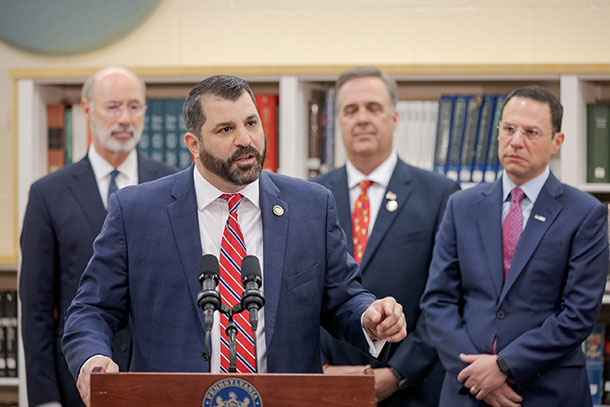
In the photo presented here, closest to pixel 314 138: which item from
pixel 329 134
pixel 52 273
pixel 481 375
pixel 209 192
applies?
pixel 329 134

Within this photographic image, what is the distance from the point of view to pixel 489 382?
270 cm

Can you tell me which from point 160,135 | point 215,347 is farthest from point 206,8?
point 215,347

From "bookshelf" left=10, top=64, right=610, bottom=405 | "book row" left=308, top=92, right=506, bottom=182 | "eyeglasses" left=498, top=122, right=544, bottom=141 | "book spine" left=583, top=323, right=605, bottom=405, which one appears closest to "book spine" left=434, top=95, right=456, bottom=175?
"book row" left=308, top=92, right=506, bottom=182

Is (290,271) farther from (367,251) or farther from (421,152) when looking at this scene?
(421,152)

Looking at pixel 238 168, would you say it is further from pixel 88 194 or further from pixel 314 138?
pixel 314 138

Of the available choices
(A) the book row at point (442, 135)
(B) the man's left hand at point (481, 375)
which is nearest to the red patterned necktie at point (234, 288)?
(B) the man's left hand at point (481, 375)

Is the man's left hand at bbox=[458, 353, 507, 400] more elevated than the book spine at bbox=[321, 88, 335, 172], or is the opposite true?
the book spine at bbox=[321, 88, 335, 172]

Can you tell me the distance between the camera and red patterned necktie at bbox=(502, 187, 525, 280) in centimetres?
287

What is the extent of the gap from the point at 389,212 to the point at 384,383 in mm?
628

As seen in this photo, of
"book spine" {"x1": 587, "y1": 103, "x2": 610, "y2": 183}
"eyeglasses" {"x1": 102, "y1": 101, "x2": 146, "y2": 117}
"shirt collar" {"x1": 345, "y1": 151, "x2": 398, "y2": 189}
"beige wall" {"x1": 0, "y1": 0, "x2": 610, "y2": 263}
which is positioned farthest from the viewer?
"beige wall" {"x1": 0, "y1": 0, "x2": 610, "y2": 263}

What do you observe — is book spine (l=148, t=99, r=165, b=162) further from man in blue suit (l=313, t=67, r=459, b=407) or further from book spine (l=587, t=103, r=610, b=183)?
book spine (l=587, t=103, r=610, b=183)

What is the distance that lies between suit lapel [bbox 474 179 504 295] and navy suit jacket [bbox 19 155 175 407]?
1311 mm

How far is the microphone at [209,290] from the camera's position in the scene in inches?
67.3

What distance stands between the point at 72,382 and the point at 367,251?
1207mm
